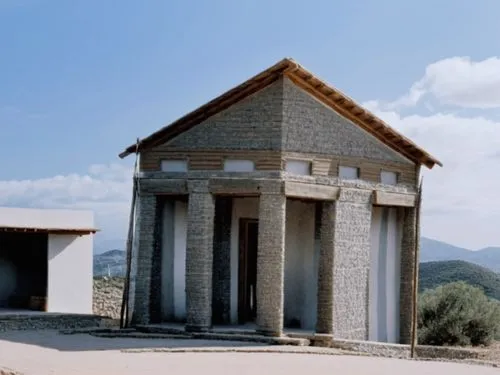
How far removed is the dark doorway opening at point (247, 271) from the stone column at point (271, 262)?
207 cm

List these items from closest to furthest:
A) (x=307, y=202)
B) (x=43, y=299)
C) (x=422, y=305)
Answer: (x=307, y=202)
(x=43, y=299)
(x=422, y=305)

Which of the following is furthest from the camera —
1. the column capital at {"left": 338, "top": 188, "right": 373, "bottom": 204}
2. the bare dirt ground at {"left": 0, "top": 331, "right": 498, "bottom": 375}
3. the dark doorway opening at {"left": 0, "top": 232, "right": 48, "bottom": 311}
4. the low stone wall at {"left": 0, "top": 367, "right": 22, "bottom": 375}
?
the dark doorway opening at {"left": 0, "top": 232, "right": 48, "bottom": 311}

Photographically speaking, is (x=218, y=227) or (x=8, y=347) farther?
(x=218, y=227)

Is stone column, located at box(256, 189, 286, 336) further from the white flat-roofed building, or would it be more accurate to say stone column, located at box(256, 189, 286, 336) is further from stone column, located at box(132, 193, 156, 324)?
the white flat-roofed building

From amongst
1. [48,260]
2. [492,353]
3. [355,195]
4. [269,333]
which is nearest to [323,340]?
[269,333]

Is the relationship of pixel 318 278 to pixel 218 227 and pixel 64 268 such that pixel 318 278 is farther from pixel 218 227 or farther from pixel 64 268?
pixel 64 268

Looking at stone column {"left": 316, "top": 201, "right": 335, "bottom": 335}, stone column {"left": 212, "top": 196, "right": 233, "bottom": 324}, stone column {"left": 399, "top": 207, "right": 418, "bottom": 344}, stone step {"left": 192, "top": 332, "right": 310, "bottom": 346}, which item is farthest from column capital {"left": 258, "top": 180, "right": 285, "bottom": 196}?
stone column {"left": 399, "top": 207, "right": 418, "bottom": 344}

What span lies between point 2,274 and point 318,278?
1153cm

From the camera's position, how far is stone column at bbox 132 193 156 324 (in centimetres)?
1920

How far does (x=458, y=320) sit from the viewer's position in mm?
26797

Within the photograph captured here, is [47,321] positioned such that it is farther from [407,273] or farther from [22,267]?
[407,273]

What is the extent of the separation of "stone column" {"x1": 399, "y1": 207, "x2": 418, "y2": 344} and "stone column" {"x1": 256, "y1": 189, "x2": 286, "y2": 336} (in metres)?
4.69

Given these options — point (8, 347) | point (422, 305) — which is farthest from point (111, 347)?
point (422, 305)

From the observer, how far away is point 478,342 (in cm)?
2659
